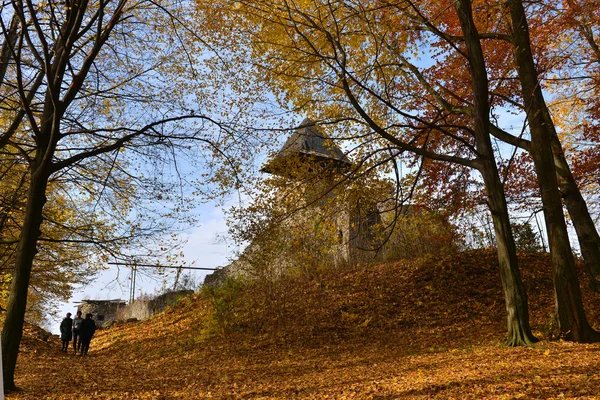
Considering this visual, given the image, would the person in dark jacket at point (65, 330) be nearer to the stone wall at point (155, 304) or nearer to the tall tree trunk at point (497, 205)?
the stone wall at point (155, 304)

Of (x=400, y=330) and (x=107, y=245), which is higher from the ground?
(x=107, y=245)

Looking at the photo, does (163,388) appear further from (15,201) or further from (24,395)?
(15,201)

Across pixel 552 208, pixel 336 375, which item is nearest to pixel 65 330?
pixel 336 375

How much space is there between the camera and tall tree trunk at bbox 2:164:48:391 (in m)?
6.85

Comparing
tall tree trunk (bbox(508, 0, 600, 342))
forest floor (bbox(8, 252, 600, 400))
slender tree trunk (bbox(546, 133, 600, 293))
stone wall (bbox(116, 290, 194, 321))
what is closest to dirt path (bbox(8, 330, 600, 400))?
forest floor (bbox(8, 252, 600, 400))

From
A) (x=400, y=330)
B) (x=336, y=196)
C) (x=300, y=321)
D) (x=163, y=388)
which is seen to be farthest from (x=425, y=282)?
(x=163, y=388)

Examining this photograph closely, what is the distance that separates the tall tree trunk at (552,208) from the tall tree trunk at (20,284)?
855 cm

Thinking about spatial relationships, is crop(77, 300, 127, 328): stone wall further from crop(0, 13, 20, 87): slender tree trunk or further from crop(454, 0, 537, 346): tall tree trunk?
crop(454, 0, 537, 346): tall tree trunk

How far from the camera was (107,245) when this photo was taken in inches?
368

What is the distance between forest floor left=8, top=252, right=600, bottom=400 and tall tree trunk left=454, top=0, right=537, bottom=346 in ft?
1.68

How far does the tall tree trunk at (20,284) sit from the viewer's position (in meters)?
6.85

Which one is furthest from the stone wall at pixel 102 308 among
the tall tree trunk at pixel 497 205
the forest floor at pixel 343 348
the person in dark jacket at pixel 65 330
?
the tall tree trunk at pixel 497 205

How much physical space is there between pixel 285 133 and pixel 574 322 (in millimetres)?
6499

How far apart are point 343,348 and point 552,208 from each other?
523 centimetres
